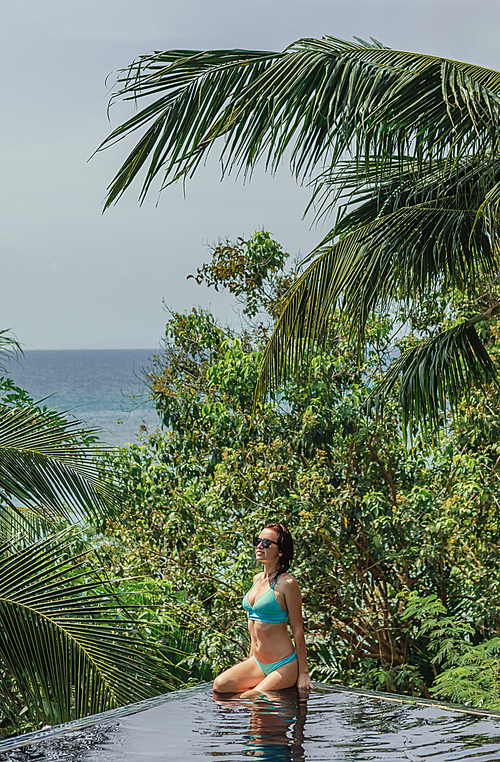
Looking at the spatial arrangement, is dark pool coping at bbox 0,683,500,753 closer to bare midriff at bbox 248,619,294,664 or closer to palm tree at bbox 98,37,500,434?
bare midriff at bbox 248,619,294,664

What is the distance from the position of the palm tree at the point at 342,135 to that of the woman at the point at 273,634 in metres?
1.35

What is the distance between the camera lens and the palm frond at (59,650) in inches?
134

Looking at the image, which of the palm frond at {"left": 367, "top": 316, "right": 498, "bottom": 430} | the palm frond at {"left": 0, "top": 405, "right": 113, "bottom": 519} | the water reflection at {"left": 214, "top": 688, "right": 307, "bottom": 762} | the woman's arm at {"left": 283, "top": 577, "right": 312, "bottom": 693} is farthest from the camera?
the palm frond at {"left": 367, "top": 316, "right": 498, "bottom": 430}

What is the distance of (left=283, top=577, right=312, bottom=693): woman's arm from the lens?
4.37 metres

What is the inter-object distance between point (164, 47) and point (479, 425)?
14.2 ft

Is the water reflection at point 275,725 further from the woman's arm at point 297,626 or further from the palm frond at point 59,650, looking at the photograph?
the palm frond at point 59,650

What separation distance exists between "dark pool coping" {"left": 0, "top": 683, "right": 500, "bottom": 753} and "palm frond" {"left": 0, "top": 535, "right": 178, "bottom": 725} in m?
0.17

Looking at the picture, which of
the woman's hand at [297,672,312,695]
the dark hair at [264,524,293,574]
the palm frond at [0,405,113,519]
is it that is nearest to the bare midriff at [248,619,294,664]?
the woman's hand at [297,672,312,695]

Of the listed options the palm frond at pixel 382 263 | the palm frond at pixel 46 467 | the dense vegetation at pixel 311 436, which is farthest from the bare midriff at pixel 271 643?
the palm frond at pixel 382 263

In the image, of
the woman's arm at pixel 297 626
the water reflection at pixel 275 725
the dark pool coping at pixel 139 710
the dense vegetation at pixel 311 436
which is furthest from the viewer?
the woman's arm at pixel 297 626

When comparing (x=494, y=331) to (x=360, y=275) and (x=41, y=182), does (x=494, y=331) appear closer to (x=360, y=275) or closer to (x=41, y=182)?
(x=360, y=275)

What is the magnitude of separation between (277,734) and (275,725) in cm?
16

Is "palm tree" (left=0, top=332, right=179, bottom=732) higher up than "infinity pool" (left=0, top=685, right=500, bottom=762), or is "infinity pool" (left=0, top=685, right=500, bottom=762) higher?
"palm tree" (left=0, top=332, right=179, bottom=732)

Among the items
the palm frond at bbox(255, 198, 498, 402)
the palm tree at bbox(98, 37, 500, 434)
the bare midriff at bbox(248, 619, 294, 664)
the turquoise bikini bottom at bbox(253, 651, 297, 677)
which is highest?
the palm tree at bbox(98, 37, 500, 434)
